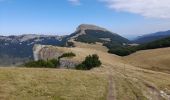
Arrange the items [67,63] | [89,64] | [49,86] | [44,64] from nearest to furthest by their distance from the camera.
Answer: [49,86]
[89,64]
[44,64]
[67,63]

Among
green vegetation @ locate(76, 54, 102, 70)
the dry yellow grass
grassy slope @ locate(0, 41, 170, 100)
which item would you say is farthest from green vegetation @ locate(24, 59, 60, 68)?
the dry yellow grass

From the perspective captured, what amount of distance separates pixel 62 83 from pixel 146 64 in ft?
223

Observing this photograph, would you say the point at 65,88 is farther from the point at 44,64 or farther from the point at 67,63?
the point at 67,63

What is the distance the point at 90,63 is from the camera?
91562 millimetres

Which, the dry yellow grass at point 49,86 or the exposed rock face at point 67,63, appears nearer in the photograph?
the dry yellow grass at point 49,86

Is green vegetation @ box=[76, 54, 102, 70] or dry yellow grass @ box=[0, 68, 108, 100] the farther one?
green vegetation @ box=[76, 54, 102, 70]

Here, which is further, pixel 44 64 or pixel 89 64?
pixel 44 64

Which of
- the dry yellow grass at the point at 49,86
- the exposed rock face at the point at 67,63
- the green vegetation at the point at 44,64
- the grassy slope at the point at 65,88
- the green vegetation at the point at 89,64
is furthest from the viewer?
the exposed rock face at the point at 67,63

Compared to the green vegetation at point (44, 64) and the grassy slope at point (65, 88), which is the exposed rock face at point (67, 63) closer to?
the green vegetation at point (44, 64)

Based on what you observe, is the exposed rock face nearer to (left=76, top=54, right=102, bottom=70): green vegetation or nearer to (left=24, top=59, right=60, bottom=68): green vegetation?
(left=24, top=59, right=60, bottom=68): green vegetation

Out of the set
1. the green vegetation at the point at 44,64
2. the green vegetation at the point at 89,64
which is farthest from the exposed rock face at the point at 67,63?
the green vegetation at the point at 89,64

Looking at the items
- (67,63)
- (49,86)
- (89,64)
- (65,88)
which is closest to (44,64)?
(67,63)

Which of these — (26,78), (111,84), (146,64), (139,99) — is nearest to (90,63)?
(146,64)

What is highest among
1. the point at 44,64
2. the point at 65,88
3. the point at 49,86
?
the point at 49,86
